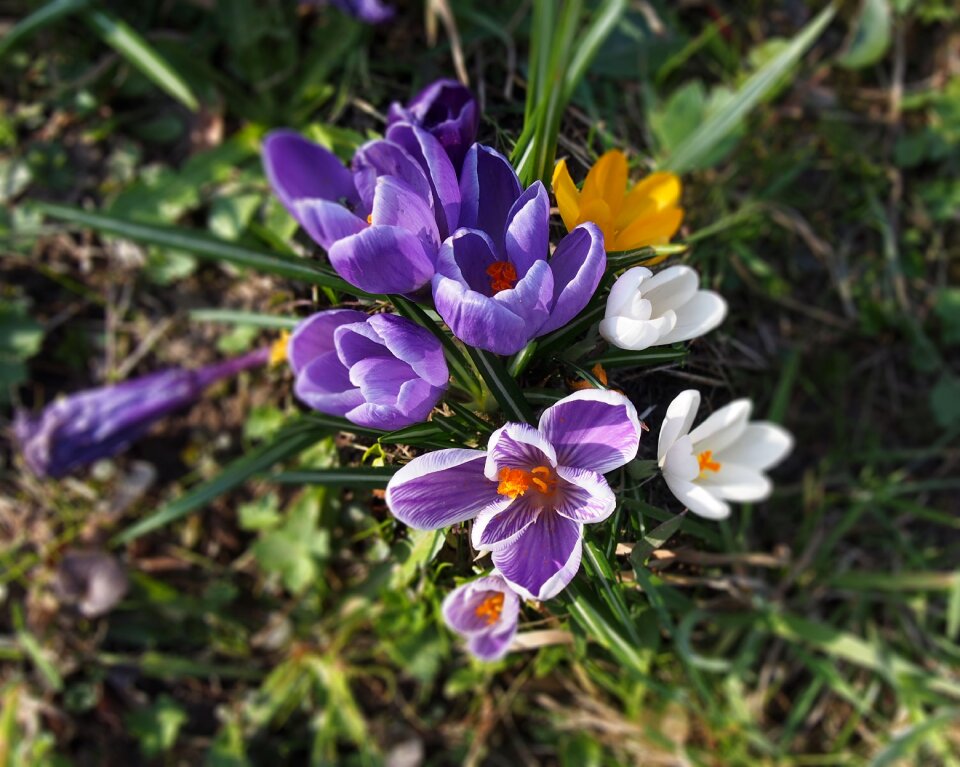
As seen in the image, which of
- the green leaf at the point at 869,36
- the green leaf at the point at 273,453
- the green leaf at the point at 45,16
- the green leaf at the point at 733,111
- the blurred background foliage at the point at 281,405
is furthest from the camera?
the green leaf at the point at 869,36

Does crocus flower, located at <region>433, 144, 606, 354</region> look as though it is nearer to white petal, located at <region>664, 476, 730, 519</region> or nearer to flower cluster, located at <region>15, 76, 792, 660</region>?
flower cluster, located at <region>15, 76, 792, 660</region>

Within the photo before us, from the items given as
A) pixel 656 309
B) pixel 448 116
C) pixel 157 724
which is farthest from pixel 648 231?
pixel 157 724

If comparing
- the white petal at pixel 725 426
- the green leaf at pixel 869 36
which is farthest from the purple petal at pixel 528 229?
the green leaf at pixel 869 36

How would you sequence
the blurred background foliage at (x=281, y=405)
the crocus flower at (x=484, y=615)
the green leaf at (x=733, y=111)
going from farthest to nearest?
the blurred background foliage at (x=281, y=405) → the green leaf at (x=733, y=111) → the crocus flower at (x=484, y=615)

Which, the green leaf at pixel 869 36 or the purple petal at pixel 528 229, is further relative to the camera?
the green leaf at pixel 869 36

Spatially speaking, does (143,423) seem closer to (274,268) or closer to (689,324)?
(274,268)

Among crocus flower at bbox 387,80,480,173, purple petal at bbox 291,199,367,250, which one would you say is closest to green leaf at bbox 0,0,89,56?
crocus flower at bbox 387,80,480,173

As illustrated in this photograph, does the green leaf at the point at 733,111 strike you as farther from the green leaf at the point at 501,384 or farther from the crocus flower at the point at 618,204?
the green leaf at the point at 501,384
